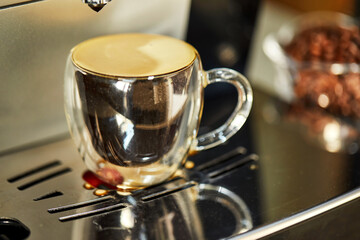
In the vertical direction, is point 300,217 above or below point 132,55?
below

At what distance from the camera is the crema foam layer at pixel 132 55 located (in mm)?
410

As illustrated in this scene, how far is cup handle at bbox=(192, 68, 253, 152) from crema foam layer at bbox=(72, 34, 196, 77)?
30 mm

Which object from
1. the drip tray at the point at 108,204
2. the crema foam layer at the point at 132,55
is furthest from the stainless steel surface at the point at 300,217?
the crema foam layer at the point at 132,55

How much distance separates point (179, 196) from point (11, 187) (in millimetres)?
135

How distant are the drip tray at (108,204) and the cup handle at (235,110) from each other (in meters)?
0.02

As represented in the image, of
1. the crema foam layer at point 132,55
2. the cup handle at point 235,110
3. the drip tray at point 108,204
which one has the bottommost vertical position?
the drip tray at point 108,204

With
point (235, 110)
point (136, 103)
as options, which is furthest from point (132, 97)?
point (235, 110)

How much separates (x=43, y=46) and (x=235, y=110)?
0.57 feet

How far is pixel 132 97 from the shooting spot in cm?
40

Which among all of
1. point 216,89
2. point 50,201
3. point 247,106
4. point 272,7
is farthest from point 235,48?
point 272,7

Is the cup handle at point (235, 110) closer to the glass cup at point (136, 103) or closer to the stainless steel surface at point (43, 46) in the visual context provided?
the glass cup at point (136, 103)

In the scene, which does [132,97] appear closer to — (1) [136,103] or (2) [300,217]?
(1) [136,103]

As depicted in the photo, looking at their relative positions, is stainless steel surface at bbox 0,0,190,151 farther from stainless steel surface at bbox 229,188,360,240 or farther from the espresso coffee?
stainless steel surface at bbox 229,188,360,240

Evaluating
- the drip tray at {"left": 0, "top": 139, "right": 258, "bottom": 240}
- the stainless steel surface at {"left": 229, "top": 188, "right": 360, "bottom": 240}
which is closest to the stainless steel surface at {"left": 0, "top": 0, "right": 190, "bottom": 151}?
the drip tray at {"left": 0, "top": 139, "right": 258, "bottom": 240}
